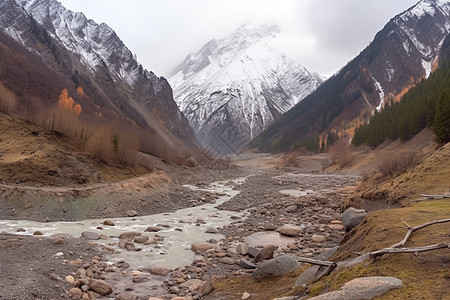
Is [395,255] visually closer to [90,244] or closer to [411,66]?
[90,244]

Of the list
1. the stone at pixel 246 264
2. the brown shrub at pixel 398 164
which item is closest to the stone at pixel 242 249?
the stone at pixel 246 264

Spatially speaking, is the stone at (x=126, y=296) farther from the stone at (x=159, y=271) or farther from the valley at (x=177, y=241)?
the stone at (x=159, y=271)

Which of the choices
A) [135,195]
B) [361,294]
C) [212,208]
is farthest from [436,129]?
[361,294]

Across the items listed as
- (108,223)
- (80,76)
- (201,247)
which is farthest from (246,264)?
(80,76)

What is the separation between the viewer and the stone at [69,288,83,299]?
26.7 feet

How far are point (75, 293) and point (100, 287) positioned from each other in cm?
63

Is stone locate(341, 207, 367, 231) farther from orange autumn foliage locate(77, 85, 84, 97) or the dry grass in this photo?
orange autumn foliage locate(77, 85, 84, 97)

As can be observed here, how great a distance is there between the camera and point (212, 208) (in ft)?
80.5

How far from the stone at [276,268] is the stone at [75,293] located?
4.54 metres

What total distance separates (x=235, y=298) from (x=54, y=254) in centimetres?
719

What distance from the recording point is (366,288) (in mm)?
4227

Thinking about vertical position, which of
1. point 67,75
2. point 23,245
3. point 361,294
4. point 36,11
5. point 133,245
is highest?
point 36,11

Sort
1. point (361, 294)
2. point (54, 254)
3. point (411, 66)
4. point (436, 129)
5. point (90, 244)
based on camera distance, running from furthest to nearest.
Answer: point (411, 66) < point (436, 129) < point (90, 244) < point (54, 254) < point (361, 294)

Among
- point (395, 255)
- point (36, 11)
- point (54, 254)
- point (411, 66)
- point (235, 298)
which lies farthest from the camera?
point (411, 66)
